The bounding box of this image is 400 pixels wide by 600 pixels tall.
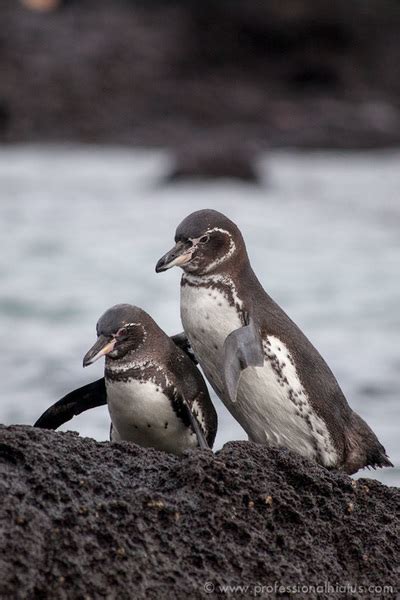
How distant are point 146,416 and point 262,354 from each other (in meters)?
0.43

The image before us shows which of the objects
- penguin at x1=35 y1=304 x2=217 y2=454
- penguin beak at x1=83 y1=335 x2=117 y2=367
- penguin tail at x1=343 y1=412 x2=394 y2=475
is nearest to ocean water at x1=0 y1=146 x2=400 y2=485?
penguin tail at x1=343 y1=412 x2=394 y2=475

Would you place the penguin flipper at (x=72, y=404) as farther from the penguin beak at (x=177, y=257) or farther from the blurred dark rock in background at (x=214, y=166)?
the blurred dark rock in background at (x=214, y=166)

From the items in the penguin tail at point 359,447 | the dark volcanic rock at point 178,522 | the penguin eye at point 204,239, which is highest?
the penguin eye at point 204,239

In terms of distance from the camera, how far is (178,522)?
125 inches

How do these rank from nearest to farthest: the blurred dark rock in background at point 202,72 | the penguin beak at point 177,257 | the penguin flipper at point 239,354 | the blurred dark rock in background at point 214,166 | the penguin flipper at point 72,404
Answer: the penguin flipper at point 239,354
the penguin beak at point 177,257
the penguin flipper at point 72,404
the blurred dark rock in background at point 214,166
the blurred dark rock in background at point 202,72

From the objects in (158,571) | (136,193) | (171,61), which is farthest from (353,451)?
(171,61)

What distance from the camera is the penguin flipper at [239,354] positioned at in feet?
12.8

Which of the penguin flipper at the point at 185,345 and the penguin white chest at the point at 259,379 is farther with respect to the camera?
the penguin flipper at the point at 185,345

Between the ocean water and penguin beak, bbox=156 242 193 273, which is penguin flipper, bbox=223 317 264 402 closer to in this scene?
penguin beak, bbox=156 242 193 273

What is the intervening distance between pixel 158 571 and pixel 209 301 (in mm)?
1360

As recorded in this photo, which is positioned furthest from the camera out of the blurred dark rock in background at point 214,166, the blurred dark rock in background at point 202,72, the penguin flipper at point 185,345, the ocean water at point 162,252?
the blurred dark rock in background at point 202,72

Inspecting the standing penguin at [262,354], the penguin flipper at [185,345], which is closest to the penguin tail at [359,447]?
the standing penguin at [262,354]

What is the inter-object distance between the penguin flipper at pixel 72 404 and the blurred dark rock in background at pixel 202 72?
60.4 feet

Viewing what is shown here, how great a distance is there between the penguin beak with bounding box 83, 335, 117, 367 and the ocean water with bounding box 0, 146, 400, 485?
2.06 meters
